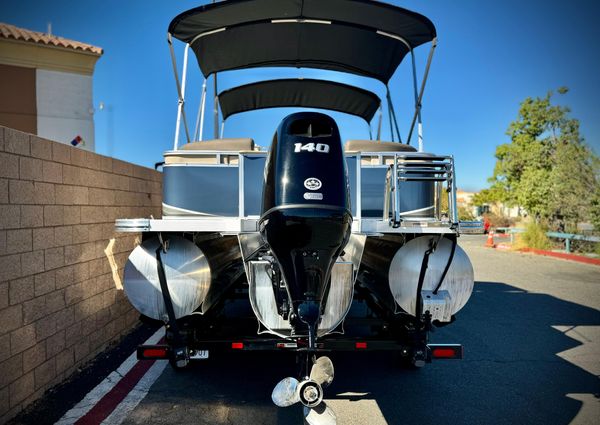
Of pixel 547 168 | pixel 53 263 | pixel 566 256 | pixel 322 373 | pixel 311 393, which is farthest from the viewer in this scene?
pixel 547 168

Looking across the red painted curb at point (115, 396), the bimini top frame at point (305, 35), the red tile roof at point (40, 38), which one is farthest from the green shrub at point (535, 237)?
the red tile roof at point (40, 38)

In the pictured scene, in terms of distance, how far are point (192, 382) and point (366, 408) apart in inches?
62.4

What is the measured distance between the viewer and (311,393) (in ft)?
6.44

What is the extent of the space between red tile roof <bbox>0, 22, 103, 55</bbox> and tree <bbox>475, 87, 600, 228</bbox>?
51.4 feet

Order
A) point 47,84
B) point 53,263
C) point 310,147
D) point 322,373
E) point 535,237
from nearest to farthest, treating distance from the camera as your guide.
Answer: point 322,373 → point 310,147 → point 53,263 → point 47,84 → point 535,237

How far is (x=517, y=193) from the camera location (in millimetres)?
20969

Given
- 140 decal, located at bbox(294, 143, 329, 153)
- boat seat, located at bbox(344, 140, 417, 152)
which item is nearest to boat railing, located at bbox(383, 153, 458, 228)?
boat seat, located at bbox(344, 140, 417, 152)

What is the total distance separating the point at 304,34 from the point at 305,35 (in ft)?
0.08

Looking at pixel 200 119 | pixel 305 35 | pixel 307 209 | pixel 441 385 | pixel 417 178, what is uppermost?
pixel 305 35

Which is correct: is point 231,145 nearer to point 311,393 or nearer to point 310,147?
point 310,147

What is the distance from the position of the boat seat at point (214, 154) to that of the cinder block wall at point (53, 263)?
3.40ft

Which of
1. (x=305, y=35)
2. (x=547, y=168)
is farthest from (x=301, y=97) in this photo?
(x=547, y=168)

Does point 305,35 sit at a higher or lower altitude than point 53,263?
higher

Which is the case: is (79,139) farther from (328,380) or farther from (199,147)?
(328,380)
